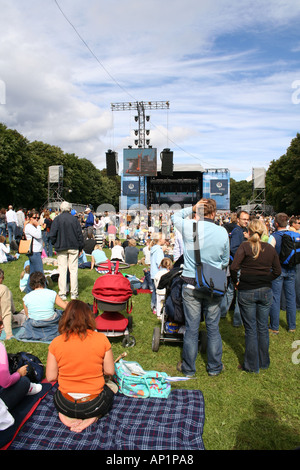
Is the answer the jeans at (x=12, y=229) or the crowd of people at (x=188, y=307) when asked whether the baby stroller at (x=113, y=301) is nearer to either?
the crowd of people at (x=188, y=307)

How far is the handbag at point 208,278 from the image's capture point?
3768mm

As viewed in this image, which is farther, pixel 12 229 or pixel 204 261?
pixel 12 229

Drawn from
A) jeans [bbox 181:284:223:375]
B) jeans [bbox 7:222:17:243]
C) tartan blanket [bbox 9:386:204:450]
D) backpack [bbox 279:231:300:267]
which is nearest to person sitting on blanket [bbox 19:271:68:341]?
tartan blanket [bbox 9:386:204:450]

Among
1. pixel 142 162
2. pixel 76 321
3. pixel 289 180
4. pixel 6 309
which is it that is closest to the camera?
pixel 76 321

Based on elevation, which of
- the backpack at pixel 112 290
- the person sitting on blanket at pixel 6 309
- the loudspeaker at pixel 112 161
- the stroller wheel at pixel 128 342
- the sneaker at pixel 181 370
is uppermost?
the loudspeaker at pixel 112 161

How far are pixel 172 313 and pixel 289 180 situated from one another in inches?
1674

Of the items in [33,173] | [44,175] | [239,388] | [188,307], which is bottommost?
[239,388]

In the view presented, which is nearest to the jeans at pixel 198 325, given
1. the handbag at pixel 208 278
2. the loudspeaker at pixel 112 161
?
the handbag at pixel 208 278

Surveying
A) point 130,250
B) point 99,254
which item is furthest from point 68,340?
point 130,250

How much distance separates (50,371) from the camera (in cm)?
300

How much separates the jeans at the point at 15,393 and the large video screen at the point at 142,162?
70.4 feet

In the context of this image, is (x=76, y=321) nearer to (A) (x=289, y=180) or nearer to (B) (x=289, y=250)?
(B) (x=289, y=250)

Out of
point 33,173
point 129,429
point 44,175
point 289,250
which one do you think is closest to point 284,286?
point 289,250

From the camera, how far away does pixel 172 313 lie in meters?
4.43
